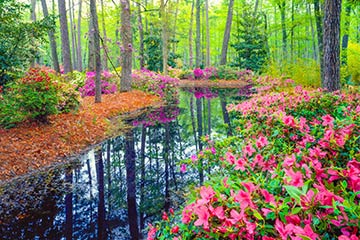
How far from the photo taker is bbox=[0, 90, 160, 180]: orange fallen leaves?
18.4ft

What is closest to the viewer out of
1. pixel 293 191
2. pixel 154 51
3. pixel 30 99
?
pixel 293 191

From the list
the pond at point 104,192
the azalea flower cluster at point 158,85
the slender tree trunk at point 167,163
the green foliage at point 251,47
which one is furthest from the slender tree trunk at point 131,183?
the green foliage at point 251,47

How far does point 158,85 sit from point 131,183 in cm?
1043

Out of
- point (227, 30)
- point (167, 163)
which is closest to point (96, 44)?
point (167, 163)

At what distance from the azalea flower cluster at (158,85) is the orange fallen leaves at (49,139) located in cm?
534

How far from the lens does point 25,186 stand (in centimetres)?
487

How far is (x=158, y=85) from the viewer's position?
15117 millimetres

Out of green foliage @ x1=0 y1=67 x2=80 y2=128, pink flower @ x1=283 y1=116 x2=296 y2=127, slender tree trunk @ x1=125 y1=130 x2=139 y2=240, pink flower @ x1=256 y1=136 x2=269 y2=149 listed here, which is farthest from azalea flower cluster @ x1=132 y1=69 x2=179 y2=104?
pink flower @ x1=256 y1=136 x2=269 y2=149

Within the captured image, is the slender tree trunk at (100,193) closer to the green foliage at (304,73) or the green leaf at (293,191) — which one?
the green leaf at (293,191)

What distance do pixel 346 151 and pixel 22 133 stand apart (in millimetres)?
6453

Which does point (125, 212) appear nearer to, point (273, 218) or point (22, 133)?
point (273, 218)

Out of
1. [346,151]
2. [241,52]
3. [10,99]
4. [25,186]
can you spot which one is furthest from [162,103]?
[241,52]

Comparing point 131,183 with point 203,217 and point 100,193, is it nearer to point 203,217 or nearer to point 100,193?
point 100,193

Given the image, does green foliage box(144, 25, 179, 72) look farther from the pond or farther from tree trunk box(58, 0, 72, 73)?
the pond
